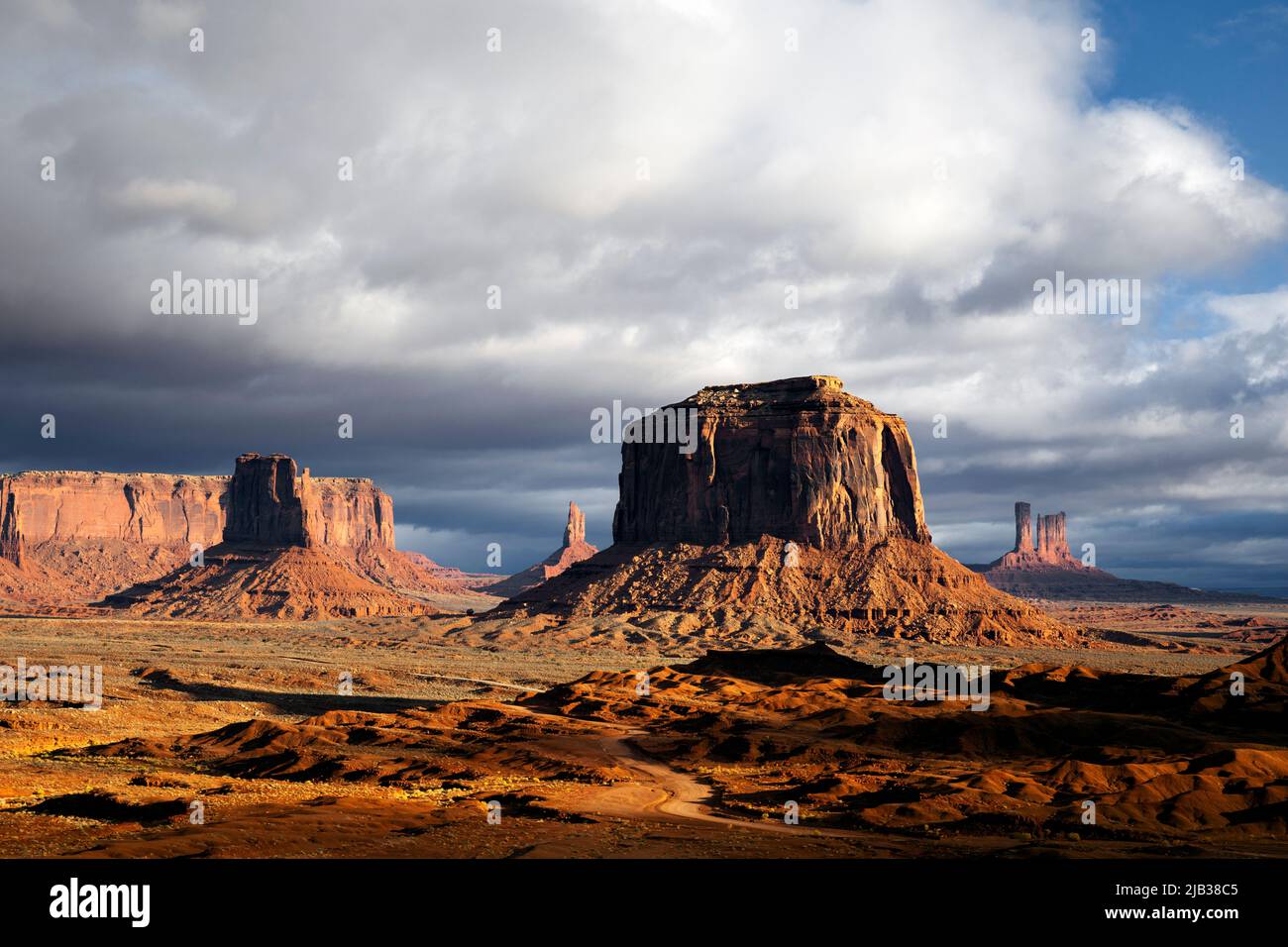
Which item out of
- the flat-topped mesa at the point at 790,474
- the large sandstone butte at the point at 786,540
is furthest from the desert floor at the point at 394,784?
the flat-topped mesa at the point at 790,474

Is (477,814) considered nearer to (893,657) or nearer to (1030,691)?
(1030,691)

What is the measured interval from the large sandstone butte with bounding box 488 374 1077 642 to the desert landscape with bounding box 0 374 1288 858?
458 millimetres

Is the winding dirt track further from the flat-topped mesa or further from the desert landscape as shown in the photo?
the flat-topped mesa

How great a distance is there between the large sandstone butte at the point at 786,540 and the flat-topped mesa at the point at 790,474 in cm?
21

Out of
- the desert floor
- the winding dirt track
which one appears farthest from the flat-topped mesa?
the winding dirt track

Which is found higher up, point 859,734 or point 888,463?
point 888,463

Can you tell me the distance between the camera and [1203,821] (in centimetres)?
4053

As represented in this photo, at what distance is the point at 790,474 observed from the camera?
17425 cm

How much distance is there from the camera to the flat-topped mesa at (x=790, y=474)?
Answer: 173750 millimetres

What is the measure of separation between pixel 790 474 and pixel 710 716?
331 ft
